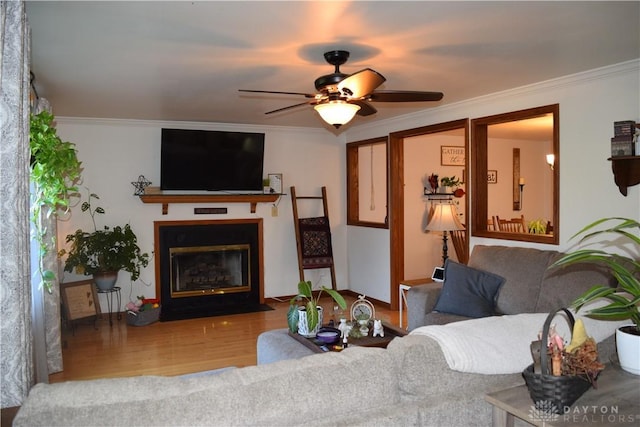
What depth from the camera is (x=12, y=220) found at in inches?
71.0

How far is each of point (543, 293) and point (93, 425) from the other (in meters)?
3.19

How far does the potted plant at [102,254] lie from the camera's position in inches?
205

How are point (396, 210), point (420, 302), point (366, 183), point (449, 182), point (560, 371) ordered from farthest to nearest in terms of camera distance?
point (449, 182)
point (366, 183)
point (396, 210)
point (420, 302)
point (560, 371)

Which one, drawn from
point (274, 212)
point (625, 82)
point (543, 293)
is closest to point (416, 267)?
point (274, 212)

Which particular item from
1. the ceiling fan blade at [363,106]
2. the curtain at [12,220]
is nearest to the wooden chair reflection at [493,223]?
the ceiling fan blade at [363,106]

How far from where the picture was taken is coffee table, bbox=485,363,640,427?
4.71 ft

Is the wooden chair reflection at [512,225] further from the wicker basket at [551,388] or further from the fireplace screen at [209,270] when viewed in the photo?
the wicker basket at [551,388]

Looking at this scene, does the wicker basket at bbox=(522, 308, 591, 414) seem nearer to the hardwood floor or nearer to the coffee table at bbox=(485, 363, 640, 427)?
the coffee table at bbox=(485, 363, 640, 427)

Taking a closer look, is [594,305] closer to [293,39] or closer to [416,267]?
[293,39]

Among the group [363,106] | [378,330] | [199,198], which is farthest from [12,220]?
[199,198]

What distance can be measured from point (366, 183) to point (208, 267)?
2400mm

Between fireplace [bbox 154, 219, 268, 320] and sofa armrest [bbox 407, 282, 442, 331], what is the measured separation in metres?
2.53

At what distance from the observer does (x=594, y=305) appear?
2150mm

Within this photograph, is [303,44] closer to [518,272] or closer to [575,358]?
[575,358]
